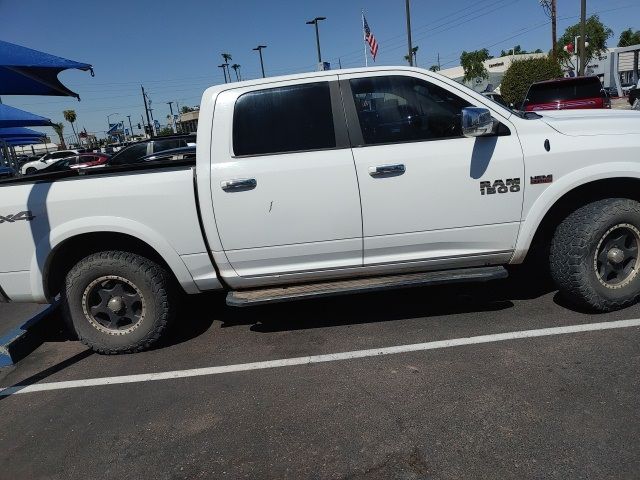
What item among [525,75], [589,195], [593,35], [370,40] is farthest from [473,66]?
[589,195]

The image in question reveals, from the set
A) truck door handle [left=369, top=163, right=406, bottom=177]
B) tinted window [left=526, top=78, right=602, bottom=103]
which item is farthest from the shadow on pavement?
tinted window [left=526, top=78, right=602, bottom=103]

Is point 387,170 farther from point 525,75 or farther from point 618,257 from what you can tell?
point 525,75

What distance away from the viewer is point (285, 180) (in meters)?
3.73

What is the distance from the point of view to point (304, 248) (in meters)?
3.88

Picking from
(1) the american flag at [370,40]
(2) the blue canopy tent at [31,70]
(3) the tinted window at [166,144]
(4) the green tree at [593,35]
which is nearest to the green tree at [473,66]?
(4) the green tree at [593,35]

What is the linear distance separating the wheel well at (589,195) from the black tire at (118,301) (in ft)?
10.2

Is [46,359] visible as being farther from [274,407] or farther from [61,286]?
[274,407]

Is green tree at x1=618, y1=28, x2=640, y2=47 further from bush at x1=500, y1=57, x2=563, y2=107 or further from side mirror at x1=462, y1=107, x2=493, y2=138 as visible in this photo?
side mirror at x1=462, y1=107, x2=493, y2=138

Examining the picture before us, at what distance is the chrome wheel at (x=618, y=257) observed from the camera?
156 inches

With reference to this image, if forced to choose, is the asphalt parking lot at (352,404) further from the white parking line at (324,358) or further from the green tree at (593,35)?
the green tree at (593,35)

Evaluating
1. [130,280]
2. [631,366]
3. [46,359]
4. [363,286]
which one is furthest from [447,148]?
[46,359]

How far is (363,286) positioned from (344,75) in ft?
5.25

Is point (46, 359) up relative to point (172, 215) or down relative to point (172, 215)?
down

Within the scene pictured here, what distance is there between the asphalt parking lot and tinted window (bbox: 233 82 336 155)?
1564 mm
